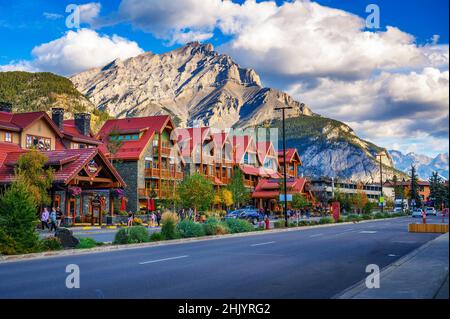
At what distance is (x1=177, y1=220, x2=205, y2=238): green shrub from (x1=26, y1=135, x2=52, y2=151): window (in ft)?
76.4

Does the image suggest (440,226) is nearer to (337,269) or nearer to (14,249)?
(337,269)

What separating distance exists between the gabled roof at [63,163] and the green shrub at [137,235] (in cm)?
1556

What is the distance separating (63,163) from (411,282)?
110ft

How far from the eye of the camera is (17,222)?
18.3 meters

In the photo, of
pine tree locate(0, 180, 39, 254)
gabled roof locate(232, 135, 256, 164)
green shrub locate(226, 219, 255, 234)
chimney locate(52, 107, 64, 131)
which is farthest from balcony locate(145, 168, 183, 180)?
pine tree locate(0, 180, 39, 254)

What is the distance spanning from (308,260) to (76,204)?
3718 cm

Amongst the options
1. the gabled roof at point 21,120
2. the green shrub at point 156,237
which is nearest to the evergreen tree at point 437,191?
the gabled roof at point 21,120

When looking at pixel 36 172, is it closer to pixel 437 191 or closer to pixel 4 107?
pixel 4 107

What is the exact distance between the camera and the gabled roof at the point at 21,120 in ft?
145

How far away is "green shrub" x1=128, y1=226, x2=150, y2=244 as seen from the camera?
23.6 m

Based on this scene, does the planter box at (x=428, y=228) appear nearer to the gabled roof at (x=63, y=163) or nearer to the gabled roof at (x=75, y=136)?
the gabled roof at (x=63, y=163)

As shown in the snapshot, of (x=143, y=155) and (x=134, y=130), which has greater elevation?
(x=134, y=130)

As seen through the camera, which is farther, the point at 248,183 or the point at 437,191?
the point at 437,191

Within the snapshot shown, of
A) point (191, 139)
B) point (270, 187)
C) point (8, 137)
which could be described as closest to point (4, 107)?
point (8, 137)
